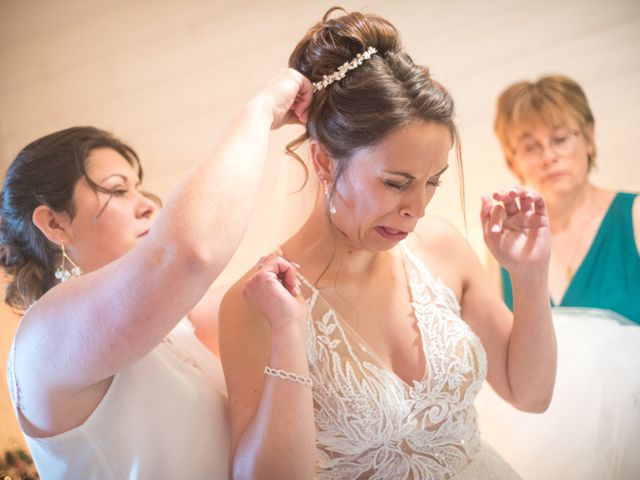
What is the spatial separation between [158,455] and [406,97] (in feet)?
2.90

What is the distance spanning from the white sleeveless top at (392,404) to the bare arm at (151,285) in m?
0.48

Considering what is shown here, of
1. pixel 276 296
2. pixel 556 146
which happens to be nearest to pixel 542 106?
pixel 556 146

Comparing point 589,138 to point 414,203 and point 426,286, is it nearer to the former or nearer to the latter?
point 426,286

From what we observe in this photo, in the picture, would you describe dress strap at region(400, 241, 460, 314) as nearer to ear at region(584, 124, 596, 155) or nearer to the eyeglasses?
the eyeglasses

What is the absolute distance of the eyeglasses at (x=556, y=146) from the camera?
7.54ft

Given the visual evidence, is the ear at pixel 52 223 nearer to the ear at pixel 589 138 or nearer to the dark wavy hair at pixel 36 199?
the dark wavy hair at pixel 36 199

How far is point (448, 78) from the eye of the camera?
2.37 m

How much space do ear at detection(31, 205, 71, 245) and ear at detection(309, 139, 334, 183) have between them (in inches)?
22.9

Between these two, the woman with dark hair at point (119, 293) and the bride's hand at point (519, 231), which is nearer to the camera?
the woman with dark hair at point (119, 293)

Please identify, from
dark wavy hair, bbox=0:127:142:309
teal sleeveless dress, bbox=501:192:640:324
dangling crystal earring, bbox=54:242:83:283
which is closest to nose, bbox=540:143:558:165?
teal sleeveless dress, bbox=501:192:640:324

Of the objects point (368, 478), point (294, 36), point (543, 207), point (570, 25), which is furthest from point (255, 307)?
point (570, 25)

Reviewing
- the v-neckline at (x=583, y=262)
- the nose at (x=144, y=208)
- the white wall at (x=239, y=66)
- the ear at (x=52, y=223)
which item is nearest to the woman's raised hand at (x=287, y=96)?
the nose at (x=144, y=208)

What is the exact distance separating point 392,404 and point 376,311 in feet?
0.76

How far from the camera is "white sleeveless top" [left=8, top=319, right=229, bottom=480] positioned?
1.23 m
